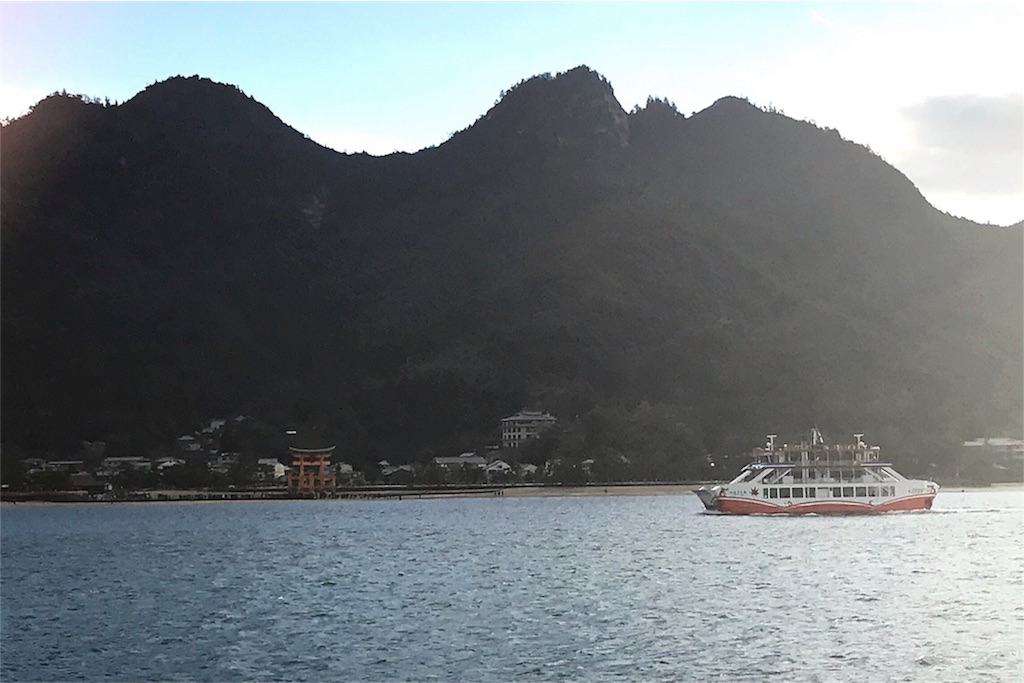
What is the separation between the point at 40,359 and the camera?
436ft

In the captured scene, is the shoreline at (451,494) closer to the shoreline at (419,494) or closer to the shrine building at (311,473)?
the shoreline at (419,494)

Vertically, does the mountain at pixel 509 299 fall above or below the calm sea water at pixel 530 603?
above

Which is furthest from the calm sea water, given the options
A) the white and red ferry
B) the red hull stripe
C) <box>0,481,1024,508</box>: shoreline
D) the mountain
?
the mountain

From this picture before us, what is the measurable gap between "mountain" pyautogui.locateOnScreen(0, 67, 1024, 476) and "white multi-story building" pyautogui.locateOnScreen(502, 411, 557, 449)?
3344 millimetres

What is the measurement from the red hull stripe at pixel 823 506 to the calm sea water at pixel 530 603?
8.18 ft

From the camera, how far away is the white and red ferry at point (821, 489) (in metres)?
67.6

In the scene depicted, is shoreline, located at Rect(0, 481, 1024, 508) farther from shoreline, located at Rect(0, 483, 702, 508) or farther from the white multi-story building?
the white multi-story building

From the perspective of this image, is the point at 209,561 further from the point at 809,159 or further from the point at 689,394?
the point at 809,159

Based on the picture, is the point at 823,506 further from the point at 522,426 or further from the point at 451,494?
the point at 522,426

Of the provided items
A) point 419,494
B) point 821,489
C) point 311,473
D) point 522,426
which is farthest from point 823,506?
point 522,426

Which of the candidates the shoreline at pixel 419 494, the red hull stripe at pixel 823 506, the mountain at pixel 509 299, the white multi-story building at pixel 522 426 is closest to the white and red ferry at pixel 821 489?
the red hull stripe at pixel 823 506

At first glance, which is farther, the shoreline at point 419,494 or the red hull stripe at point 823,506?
the shoreline at point 419,494

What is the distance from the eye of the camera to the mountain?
126m

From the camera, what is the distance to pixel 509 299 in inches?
6230
